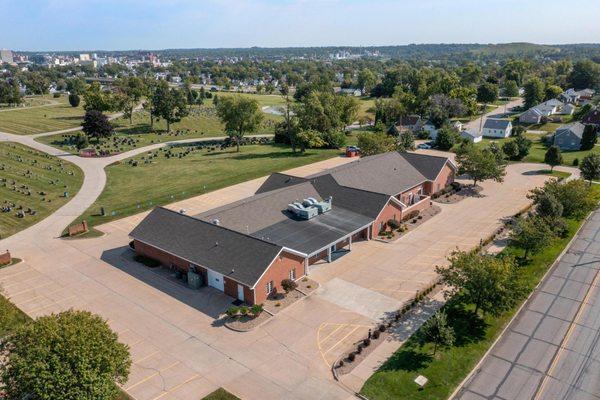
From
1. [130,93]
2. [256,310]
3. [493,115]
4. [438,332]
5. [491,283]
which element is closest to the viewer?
[438,332]

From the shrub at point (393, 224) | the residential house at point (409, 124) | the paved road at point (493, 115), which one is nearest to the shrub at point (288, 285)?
the shrub at point (393, 224)

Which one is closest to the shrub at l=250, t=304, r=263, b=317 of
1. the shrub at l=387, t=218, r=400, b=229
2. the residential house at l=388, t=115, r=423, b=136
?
the shrub at l=387, t=218, r=400, b=229

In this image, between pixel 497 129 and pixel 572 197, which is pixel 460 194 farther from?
pixel 497 129

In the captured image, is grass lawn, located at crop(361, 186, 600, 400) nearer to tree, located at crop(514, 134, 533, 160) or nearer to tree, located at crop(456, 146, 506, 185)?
tree, located at crop(456, 146, 506, 185)

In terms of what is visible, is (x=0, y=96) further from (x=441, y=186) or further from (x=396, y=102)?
(x=441, y=186)

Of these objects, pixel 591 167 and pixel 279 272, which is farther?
pixel 591 167

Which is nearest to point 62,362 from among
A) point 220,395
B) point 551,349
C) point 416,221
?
point 220,395
